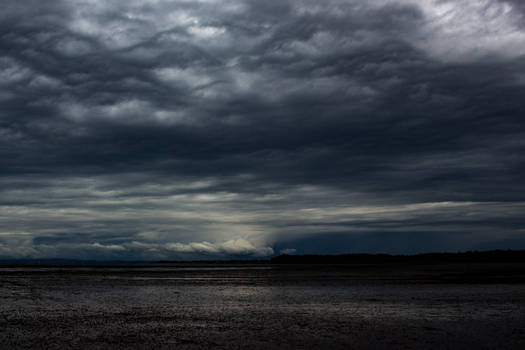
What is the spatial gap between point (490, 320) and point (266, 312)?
10145 mm

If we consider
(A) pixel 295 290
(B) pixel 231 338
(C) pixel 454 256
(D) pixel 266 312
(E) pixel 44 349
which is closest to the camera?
(E) pixel 44 349

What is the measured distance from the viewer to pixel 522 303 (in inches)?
1068

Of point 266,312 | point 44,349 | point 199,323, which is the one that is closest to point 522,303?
point 266,312

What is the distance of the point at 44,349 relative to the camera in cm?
1622

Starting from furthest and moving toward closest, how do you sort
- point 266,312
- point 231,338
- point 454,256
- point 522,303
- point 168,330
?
point 454,256, point 522,303, point 266,312, point 168,330, point 231,338

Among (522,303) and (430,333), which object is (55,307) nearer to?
(430,333)

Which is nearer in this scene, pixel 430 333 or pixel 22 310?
pixel 430 333

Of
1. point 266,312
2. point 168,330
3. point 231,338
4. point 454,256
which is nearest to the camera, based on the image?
point 231,338

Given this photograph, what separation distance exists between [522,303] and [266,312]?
14.1 metres

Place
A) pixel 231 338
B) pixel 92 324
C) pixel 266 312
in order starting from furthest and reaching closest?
pixel 266 312
pixel 92 324
pixel 231 338

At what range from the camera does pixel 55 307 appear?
90.4ft

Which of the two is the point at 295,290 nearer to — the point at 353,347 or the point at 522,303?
the point at 522,303

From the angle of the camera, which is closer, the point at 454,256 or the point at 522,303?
the point at 522,303

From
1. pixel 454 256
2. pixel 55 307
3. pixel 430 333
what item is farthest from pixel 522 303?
pixel 454 256
